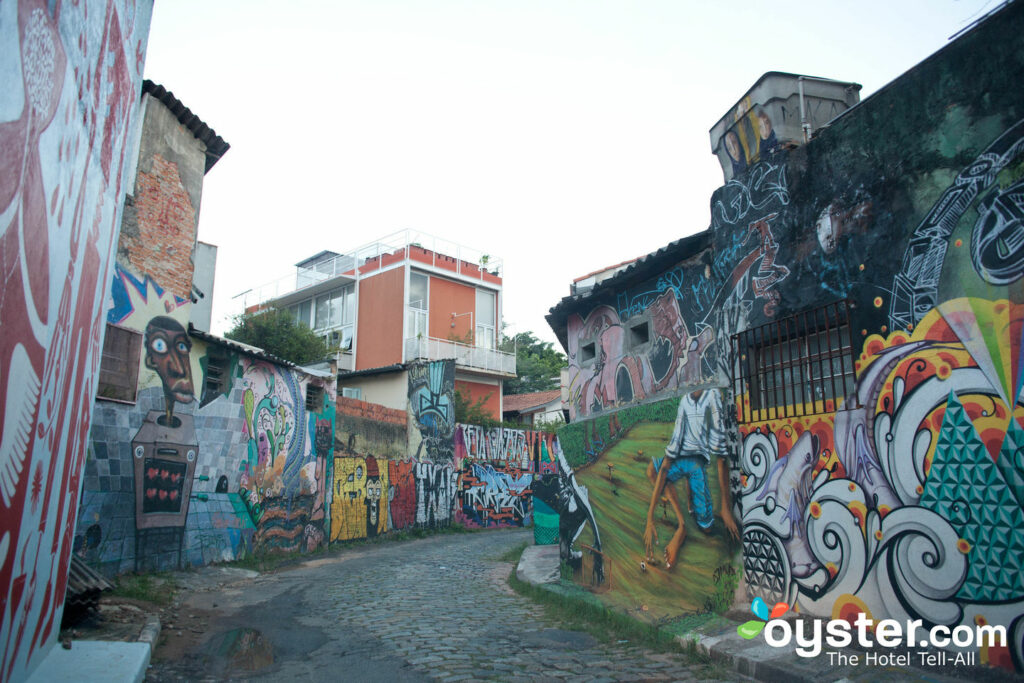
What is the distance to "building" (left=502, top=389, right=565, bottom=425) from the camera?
32.2 meters

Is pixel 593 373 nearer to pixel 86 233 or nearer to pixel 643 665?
pixel 643 665

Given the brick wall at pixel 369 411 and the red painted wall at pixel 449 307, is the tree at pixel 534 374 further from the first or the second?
the brick wall at pixel 369 411

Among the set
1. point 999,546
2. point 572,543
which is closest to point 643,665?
point 999,546

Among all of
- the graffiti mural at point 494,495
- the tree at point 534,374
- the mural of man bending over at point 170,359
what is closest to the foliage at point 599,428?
the mural of man bending over at point 170,359

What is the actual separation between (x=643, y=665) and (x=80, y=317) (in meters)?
5.92

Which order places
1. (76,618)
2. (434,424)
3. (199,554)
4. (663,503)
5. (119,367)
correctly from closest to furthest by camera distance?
(76,618)
(663,503)
(119,367)
(199,554)
(434,424)

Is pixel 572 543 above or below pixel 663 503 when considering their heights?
below

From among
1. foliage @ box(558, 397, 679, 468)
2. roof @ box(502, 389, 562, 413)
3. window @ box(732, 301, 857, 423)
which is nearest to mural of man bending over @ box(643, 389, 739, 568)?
foliage @ box(558, 397, 679, 468)

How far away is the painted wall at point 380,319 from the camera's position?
85.1 feet

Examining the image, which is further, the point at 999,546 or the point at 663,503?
the point at 663,503

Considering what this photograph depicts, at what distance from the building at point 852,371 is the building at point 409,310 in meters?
17.6

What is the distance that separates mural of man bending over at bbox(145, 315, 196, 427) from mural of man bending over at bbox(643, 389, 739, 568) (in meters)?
8.71

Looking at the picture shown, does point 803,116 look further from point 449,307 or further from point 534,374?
point 534,374

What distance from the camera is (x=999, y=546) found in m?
4.84
